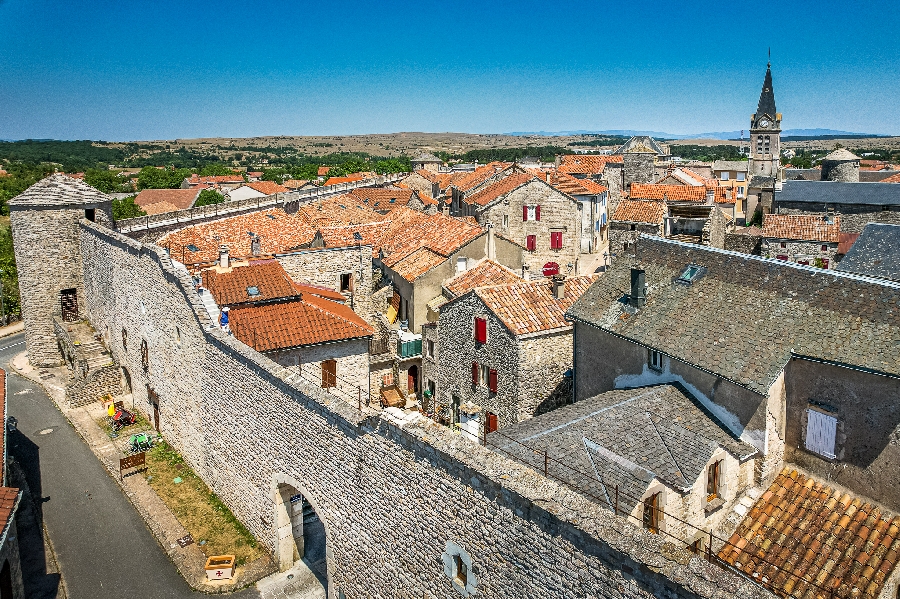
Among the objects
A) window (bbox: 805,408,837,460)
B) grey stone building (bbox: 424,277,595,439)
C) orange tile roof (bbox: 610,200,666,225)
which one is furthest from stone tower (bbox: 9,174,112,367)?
window (bbox: 805,408,837,460)

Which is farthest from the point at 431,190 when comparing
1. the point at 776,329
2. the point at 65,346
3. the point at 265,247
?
the point at 776,329

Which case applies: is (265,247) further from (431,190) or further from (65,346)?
(431,190)

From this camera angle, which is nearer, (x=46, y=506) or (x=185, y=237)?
(x=46, y=506)

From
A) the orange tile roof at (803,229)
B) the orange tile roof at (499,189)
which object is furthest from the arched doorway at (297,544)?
the orange tile roof at (803,229)

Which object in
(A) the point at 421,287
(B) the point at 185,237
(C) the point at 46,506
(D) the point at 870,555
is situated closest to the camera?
(D) the point at 870,555

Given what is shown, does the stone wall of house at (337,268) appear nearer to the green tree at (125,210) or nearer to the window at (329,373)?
the window at (329,373)

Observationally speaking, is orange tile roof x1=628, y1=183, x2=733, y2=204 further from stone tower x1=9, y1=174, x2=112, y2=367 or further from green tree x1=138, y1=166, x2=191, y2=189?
green tree x1=138, y1=166, x2=191, y2=189
